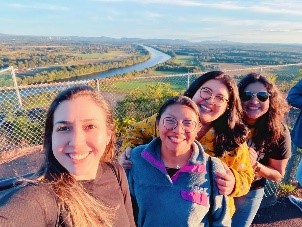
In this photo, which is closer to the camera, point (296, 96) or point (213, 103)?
point (213, 103)

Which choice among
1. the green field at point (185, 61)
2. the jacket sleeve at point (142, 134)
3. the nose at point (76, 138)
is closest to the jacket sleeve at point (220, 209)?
the jacket sleeve at point (142, 134)

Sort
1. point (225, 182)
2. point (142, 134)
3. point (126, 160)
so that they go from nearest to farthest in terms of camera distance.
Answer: point (225, 182), point (126, 160), point (142, 134)

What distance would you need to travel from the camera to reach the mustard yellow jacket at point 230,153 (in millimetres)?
1933

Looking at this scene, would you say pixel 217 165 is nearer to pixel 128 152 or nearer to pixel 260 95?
pixel 128 152

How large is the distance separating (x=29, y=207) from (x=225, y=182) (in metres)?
1.09

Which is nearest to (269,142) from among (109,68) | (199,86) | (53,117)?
(199,86)

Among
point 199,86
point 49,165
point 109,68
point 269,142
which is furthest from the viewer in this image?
point 109,68

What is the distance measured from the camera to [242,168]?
79.6 inches

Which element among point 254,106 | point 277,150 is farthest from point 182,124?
point 277,150

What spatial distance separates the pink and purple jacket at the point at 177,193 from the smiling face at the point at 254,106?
755 mm

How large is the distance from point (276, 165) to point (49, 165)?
1.79 meters

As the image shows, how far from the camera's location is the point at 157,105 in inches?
327

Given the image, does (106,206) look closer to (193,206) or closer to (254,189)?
(193,206)

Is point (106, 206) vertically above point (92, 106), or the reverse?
point (92, 106)
